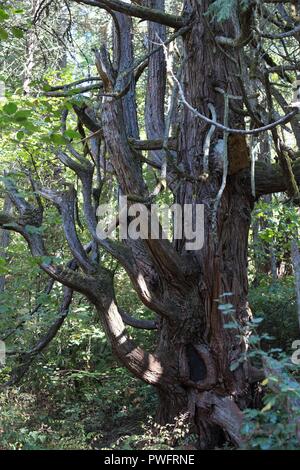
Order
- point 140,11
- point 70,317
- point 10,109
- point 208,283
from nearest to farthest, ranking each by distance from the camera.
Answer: point 10,109 < point 140,11 < point 208,283 < point 70,317

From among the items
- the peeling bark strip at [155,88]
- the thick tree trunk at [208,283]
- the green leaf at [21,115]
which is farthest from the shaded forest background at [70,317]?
the peeling bark strip at [155,88]

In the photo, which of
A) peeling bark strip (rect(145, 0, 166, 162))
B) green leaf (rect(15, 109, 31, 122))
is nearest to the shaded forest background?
green leaf (rect(15, 109, 31, 122))

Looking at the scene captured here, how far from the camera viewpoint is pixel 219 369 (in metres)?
6.19

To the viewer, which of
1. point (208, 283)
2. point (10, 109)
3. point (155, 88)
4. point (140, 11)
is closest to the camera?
point (10, 109)

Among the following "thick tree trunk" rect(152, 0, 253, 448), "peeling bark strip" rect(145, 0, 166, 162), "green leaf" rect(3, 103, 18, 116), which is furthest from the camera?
"peeling bark strip" rect(145, 0, 166, 162)

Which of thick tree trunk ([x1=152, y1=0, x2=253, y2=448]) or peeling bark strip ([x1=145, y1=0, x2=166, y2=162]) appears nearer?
thick tree trunk ([x1=152, y1=0, x2=253, y2=448])

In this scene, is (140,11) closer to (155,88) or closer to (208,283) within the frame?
(155,88)

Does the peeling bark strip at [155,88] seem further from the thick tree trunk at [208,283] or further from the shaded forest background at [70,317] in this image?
the thick tree trunk at [208,283]

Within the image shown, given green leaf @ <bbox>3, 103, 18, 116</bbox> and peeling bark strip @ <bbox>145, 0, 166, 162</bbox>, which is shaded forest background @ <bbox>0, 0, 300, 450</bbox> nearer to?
green leaf @ <bbox>3, 103, 18, 116</bbox>

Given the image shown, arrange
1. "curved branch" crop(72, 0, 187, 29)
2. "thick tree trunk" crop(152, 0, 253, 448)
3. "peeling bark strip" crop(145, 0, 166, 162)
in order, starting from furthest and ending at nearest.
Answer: "peeling bark strip" crop(145, 0, 166, 162)
"thick tree trunk" crop(152, 0, 253, 448)
"curved branch" crop(72, 0, 187, 29)

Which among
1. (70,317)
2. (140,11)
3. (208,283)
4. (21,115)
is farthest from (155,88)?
(70,317)

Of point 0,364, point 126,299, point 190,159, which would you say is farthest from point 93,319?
point 190,159

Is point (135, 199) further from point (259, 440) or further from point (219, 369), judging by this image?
point (259, 440)

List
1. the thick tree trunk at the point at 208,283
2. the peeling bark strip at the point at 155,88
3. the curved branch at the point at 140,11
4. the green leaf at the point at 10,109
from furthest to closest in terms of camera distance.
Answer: the peeling bark strip at the point at 155,88
the thick tree trunk at the point at 208,283
the curved branch at the point at 140,11
the green leaf at the point at 10,109
